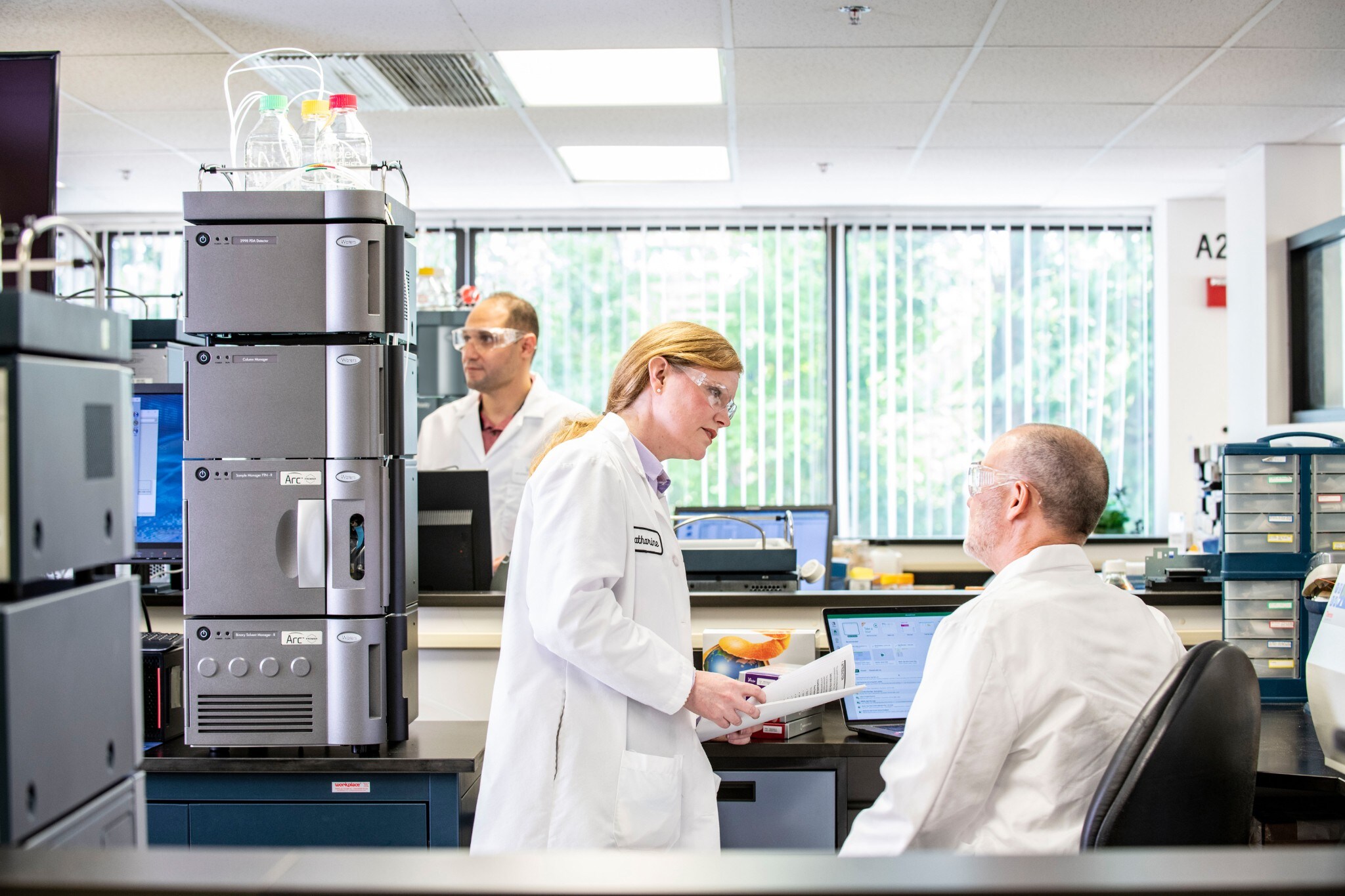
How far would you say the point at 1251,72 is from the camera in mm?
3521

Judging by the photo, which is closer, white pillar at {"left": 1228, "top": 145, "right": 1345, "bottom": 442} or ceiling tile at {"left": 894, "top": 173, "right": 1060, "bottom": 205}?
white pillar at {"left": 1228, "top": 145, "right": 1345, "bottom": 442}

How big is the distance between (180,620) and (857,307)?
4.00m

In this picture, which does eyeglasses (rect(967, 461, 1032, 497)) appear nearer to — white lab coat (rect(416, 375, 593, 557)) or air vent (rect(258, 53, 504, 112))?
white lab coat (rect(416, 375, 593, 557))

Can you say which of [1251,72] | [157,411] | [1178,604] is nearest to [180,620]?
[157,411]

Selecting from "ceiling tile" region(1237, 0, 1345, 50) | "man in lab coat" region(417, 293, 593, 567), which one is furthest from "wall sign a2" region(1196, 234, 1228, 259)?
"man in lab coat" region(417, 293, 593, 567)

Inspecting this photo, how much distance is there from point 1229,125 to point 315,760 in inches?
159

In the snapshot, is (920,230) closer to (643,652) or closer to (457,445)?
(457,445)

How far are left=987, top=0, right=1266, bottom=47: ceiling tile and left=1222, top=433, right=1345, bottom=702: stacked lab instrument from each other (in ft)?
4.58

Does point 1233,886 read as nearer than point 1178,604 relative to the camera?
Yes

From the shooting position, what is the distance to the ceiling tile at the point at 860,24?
2979mm

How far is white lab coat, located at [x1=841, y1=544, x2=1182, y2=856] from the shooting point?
4.36 ft

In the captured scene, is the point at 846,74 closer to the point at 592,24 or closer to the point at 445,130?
the point at 592,24

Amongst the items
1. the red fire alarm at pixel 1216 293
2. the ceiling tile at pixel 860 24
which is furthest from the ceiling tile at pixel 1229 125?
the ceiling tile at pixel 860 24

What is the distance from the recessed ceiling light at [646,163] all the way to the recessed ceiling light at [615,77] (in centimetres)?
60
